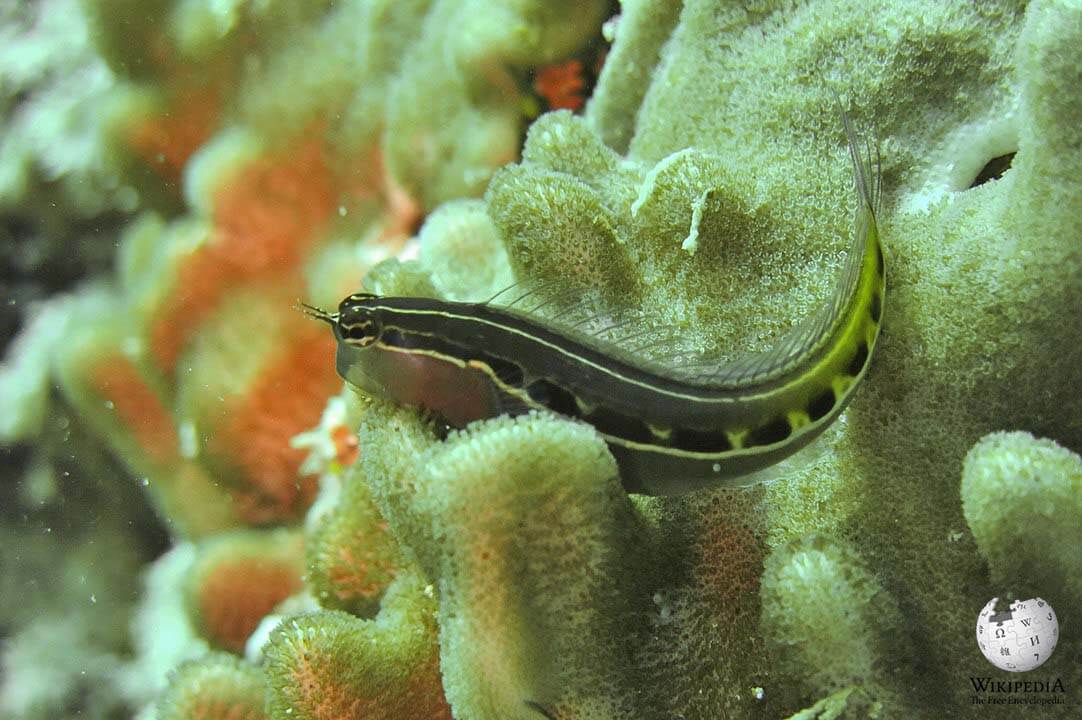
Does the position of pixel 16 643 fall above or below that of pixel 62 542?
below

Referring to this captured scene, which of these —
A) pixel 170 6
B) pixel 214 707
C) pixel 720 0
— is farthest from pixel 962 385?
pixel 170 6

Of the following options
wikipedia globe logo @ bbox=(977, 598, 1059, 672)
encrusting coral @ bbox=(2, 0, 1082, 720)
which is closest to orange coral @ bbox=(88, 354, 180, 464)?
encrusting coral @ bbox=(2, 0, 1082, 720)

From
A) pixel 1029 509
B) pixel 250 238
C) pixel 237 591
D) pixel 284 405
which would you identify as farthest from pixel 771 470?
pixel 250 238

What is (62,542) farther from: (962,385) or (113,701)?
(962,385)

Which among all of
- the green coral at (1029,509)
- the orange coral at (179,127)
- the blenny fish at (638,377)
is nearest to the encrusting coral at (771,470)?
the green coral at (1029,509)

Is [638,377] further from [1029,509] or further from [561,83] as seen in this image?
[561,83]

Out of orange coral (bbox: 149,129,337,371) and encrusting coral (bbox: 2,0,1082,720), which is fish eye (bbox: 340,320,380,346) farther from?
orange coral (bbox: 149,129,337,371)

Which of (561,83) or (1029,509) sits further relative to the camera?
(561,83)
